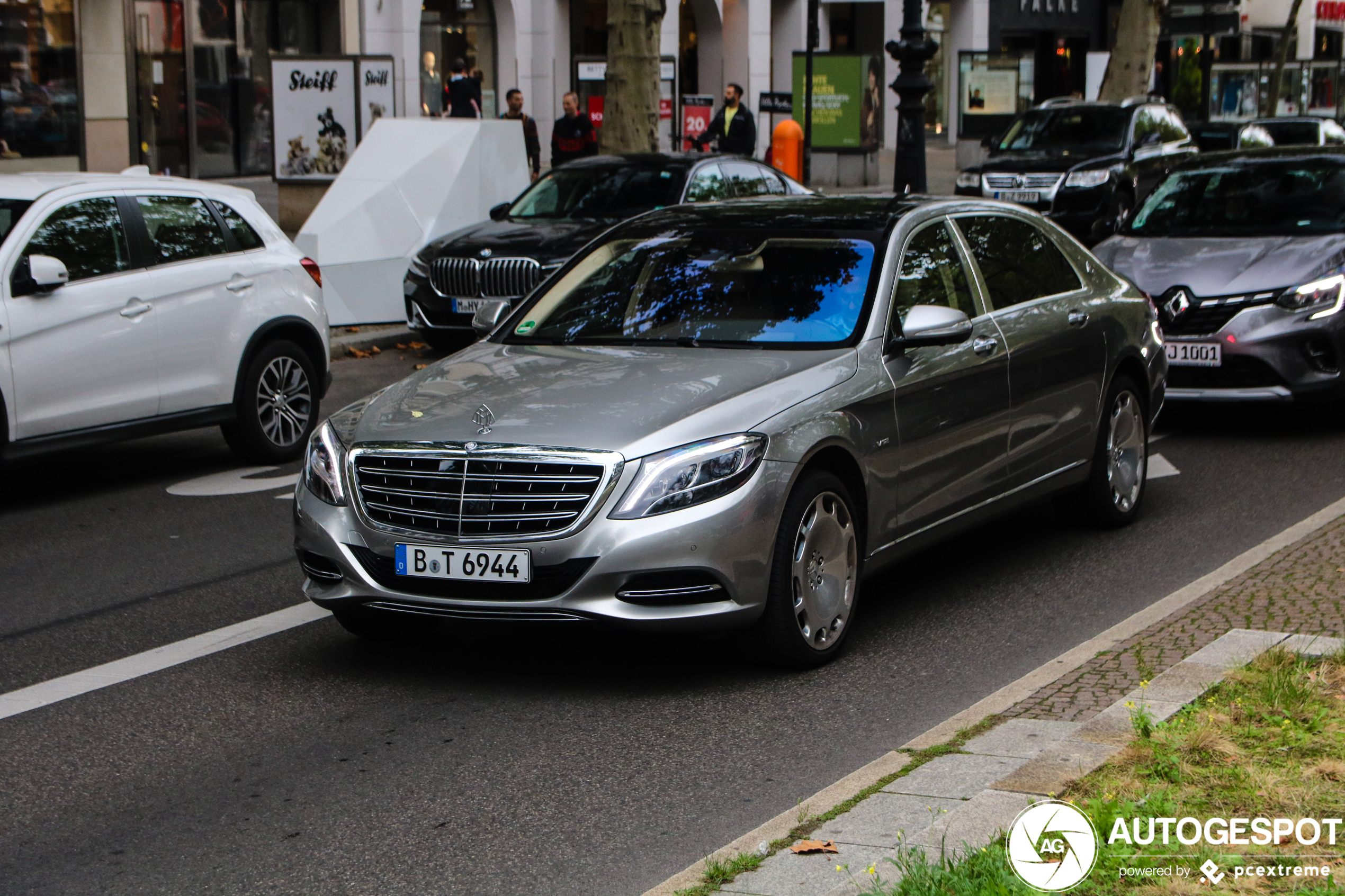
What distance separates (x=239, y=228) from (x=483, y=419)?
16.8ft

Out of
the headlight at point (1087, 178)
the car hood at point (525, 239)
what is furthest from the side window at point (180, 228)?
the headlight at point (1087, 178)

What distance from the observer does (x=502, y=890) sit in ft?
13.9

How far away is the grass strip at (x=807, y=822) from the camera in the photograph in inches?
160

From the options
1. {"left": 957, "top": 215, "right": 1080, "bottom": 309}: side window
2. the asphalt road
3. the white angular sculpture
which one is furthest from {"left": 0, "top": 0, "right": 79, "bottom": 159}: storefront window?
{"left": 957, "top": 215, "right": 1080, "bottom": 309}: side window

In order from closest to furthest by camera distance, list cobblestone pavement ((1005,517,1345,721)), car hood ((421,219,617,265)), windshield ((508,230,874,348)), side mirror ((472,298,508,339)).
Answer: cobblestone pavement ((1005,517,1345,721)) < windshield ((508,230,874,348)) < side mirror ((472,298,508,339)) < car hood ((421,219,617,265))

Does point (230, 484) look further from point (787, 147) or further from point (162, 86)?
point (162, 86)

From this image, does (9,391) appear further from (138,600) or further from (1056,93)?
(1056,93)

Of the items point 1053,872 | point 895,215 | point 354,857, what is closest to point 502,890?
point 354,857

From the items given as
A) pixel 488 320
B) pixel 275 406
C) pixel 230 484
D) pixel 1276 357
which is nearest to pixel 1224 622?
pixel 488 320

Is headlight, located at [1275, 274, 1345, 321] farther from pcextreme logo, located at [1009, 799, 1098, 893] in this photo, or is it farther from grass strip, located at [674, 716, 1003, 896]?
pcextreme logo, located at [1009, 799, 1098, 893]

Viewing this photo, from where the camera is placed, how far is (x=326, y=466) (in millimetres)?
6059

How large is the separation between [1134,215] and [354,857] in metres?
9.35

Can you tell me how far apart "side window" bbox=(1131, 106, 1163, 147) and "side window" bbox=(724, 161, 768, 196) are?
998 centimetres

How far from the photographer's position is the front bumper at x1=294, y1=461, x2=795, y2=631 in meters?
5.54
